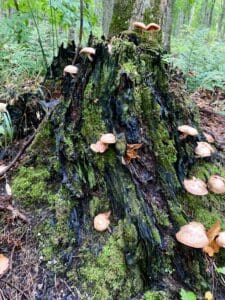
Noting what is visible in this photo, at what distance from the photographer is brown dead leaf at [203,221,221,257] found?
2223mm

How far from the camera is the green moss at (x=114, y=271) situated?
2078mm

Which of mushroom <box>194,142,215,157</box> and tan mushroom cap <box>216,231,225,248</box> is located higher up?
mushroom <box>194,142,215,157</box>

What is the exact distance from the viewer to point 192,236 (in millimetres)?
2105

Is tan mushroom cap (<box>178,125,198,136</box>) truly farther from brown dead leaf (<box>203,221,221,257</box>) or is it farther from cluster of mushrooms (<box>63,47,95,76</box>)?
cluster of mushrooms (<box>63,47,95,76</box>)

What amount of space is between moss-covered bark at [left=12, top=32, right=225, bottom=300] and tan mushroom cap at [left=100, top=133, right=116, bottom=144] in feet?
0.21

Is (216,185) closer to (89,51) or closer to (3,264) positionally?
(89,51)

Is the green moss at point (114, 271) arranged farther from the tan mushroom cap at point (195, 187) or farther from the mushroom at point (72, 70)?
the mushroom at point (72, 70)

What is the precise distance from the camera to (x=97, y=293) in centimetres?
206

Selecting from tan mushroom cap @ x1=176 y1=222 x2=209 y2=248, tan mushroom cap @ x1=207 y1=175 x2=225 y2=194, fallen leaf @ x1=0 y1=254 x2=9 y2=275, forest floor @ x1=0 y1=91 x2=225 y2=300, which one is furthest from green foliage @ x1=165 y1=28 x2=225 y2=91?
fallen leaf @ x1=0 y1=254 x2=9 y2=275

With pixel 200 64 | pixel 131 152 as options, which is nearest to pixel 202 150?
pixel 131 152

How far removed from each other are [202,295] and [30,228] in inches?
54.9

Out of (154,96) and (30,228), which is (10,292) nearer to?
(30,228)

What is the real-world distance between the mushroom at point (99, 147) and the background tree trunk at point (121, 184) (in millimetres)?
76

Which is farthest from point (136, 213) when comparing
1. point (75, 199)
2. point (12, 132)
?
point (12, 132)
